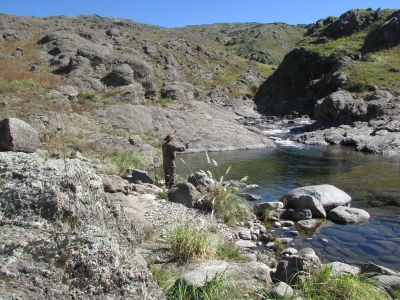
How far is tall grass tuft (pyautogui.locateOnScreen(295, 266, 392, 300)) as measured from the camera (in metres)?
5.67

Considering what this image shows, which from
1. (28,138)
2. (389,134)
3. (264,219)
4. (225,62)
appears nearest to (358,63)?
(389,134)

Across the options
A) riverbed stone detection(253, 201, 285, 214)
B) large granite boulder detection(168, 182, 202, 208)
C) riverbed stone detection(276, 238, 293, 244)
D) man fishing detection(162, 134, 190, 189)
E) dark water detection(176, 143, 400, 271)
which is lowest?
dark water detection(176, 143, 400, 271)

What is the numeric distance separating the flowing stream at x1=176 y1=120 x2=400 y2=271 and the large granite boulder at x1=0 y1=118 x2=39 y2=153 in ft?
20.1

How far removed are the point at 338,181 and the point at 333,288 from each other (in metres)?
15.6

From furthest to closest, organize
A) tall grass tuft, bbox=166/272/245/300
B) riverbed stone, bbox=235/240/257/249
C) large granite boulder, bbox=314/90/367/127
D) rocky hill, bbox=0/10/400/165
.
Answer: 1. large granite boulder, bbox=314/90/367/127
2. rocky hill, bbox=0/10/400/165
3. riverbed stone, bbox=235/240/257/249
4. tall grass tuft, bbox=166/272/245/300

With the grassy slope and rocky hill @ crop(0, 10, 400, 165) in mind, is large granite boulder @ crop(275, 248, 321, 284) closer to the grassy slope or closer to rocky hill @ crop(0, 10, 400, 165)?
rocky hill @ crop(0, 10, 400, 165)

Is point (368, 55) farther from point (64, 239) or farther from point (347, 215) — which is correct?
A: point (64, 239)

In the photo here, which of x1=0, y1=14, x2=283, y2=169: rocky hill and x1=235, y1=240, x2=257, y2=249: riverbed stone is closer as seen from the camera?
x1=235, y1=240, x2=257, y2=249: riverbed stone

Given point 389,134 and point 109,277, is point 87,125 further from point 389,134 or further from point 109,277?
point 389,134

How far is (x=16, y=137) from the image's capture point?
1287 cm

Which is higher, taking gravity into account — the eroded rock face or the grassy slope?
the grassy slope

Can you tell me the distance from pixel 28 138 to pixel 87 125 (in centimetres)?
1328

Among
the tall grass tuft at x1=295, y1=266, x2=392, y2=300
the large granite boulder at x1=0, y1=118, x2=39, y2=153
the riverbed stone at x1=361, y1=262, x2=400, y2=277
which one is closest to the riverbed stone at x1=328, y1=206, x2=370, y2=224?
the riverbed stone at x1=361, y1=262, x2=400, y2=277

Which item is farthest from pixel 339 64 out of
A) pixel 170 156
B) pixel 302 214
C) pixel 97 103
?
pixel 170 156
